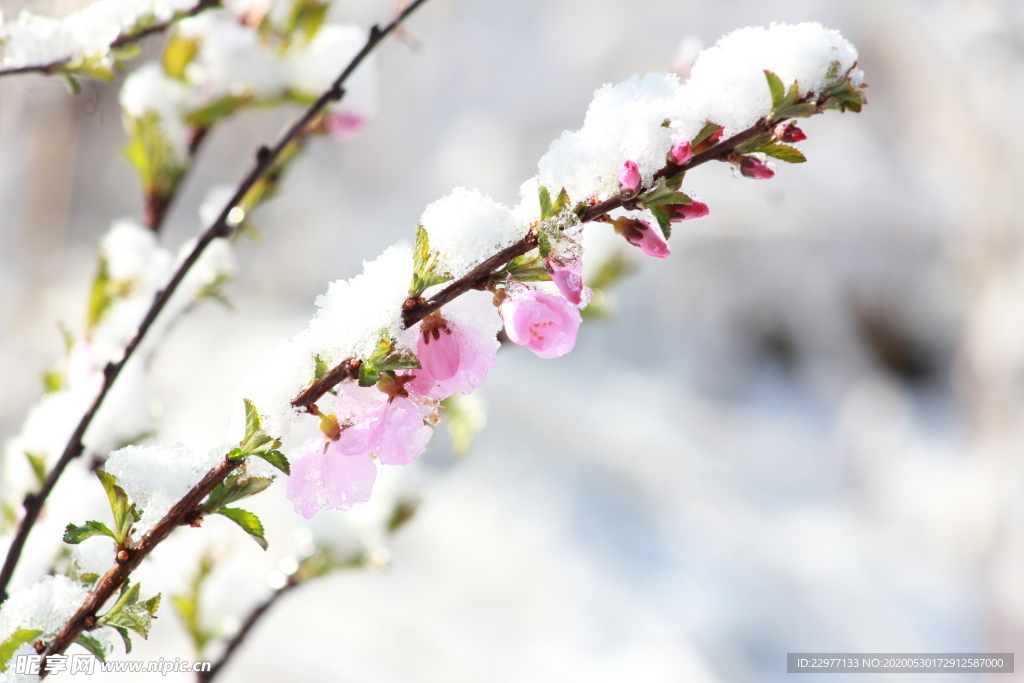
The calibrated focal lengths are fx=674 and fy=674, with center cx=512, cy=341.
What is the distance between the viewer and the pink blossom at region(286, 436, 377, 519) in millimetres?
197

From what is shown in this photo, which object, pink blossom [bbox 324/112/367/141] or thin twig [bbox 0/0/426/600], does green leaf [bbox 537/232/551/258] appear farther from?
pink blossom [bbox 324/112/367/141]

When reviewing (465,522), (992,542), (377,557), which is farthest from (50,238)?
(992,542)

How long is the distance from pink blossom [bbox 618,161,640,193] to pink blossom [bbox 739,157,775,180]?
3cm

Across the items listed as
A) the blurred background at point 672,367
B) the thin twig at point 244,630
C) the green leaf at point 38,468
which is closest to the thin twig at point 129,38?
the green leaf at point 38,468

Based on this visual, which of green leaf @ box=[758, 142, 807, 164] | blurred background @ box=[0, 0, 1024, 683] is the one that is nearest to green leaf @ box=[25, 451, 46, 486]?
green leaf @ box=[758, 142, 807, 164]

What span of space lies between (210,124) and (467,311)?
0.32m

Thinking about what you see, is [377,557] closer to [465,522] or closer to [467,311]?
[467,311]

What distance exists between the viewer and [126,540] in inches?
7.9

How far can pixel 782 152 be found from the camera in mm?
186

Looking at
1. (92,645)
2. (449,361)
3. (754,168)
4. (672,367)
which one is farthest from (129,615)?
(672,367)

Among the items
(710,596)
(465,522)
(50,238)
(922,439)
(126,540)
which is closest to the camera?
(126,540)

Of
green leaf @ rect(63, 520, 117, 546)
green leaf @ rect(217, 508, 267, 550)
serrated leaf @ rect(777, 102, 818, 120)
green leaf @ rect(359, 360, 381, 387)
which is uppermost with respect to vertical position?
serrated leaf @ rect(777, 102, 818, 120)

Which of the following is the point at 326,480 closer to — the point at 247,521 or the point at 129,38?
the point at 247,521

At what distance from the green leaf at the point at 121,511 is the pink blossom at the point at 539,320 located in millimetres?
124
